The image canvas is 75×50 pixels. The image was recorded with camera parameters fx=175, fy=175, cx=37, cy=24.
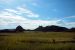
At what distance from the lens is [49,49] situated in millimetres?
19438

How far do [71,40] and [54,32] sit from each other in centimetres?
384

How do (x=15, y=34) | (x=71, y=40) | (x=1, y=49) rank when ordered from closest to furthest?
(x=1, y=49) < (x=71, y=40) < (x=15, y=34)

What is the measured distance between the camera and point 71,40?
26.0 m

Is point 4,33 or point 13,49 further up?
point 4,33

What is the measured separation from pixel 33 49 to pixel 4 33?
36.9ft

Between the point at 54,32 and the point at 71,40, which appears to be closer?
the point at 71,40

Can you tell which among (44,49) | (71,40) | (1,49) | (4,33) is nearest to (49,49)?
(44,49)

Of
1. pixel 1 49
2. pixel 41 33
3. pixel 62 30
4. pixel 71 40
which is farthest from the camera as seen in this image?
pixel 41 33

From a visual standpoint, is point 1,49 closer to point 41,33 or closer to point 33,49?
point 33,49

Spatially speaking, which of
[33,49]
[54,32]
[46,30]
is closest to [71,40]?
[54,32]

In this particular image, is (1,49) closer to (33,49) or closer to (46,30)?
(33,49)

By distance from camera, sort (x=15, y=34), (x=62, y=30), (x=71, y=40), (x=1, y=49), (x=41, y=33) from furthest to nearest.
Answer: (x=41, y=33)
(x=15, y=34)
(x=62, y=30)
(x=71, y=40)
(x=1, y=49)

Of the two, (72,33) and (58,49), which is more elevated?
(72,33)

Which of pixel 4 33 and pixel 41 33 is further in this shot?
pixel 41 33
